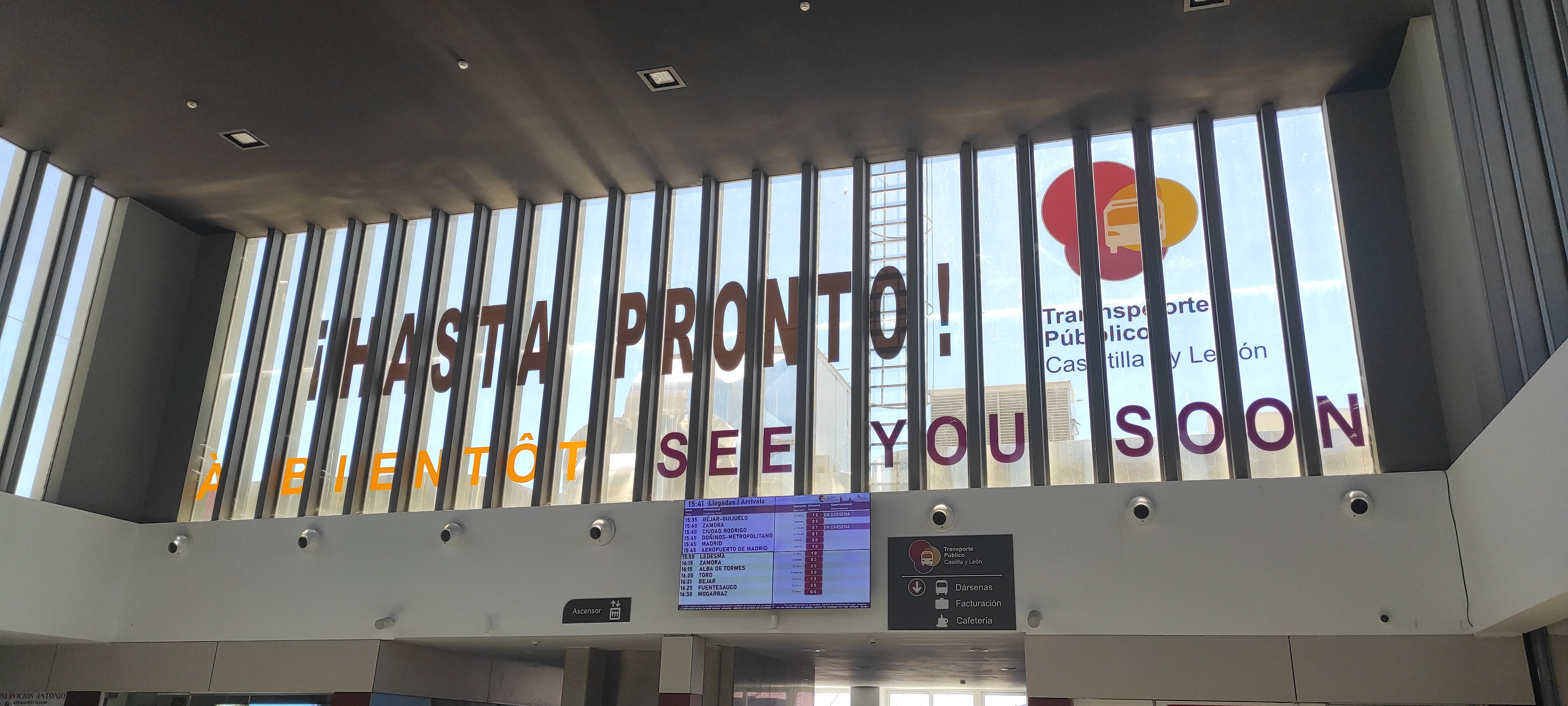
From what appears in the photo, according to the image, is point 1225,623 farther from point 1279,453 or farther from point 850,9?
point 850,9

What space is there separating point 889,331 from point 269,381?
6.13 metres

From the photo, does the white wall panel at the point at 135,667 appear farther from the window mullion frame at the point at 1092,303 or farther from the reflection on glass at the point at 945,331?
the window mullion frame at the point at 1092,303

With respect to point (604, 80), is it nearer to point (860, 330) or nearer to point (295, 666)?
point (860, 330)

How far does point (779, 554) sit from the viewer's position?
7.85m

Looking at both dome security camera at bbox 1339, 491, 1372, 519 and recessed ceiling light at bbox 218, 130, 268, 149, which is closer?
dome security camera at bbox 1339, 491, 1372, 519

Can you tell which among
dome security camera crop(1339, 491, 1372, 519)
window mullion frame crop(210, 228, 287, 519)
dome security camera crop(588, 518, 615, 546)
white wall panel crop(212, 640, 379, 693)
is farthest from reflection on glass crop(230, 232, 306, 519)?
dome security camera crop(1339, 491, 1372, 519)

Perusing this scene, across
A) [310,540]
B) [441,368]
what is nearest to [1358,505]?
[441,368]

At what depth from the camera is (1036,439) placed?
7.93 metres

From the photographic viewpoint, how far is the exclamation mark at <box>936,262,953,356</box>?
8.45 meters

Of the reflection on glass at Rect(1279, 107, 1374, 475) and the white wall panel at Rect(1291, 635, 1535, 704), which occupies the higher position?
the reflection on glass at Rect(1279, 107, 1374, 475)

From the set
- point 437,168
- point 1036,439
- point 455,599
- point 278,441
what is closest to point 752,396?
point 1036,439

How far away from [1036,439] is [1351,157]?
318cm

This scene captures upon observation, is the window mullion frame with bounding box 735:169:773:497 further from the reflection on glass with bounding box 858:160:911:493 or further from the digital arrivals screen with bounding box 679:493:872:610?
→ the reflection on glass with bounding box 858:160:911:493

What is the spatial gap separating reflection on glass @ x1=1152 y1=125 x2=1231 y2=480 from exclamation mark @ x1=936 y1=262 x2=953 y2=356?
168 centimetres
